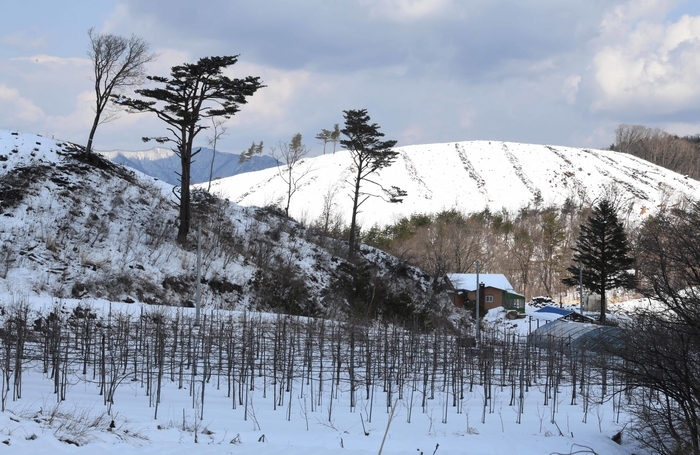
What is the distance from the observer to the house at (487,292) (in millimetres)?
47812

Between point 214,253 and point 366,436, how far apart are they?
2113 cm

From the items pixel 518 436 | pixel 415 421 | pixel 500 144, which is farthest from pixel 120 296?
pixel 500 144

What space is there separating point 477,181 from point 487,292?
179 feet

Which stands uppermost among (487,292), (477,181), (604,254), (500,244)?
(477,181)

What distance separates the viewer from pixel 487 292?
49.5 metres

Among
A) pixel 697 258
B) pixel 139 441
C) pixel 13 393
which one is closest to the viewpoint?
pixel 139 441

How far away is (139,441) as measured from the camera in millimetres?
8734

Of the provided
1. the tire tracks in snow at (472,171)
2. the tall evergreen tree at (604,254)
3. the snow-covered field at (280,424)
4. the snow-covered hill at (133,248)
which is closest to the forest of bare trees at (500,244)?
the tall evergreen tree at (604,254)

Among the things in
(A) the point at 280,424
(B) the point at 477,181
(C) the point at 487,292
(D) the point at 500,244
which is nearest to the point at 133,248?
(A) the point at 280,424

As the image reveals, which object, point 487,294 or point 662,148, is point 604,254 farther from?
point 662,148

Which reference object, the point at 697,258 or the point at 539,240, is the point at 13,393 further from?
the point at 539,240

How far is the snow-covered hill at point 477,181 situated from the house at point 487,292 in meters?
32.9

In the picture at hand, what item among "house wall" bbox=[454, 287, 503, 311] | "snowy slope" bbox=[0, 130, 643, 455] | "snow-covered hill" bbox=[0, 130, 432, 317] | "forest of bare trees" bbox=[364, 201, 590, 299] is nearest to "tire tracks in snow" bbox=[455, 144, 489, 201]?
"forest of bare trees" bbox=[364, 201, 590, 299]

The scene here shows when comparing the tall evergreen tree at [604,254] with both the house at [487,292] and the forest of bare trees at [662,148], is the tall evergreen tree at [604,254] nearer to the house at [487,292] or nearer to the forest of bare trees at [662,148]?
the house at [487,292]
